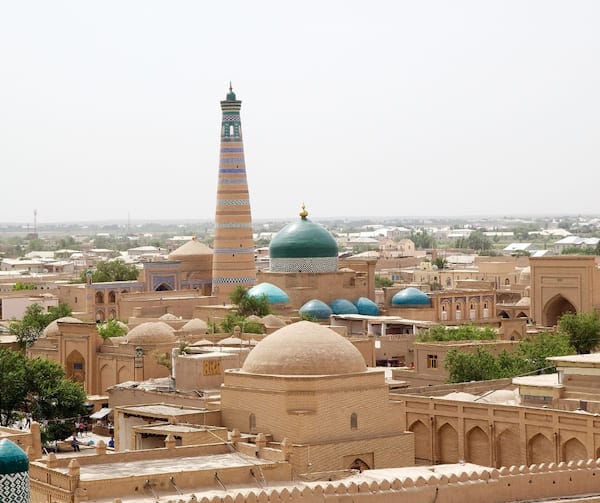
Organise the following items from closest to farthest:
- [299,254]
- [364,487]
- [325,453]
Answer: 1. [364,487]
2. [325,453]
3. [299,254]

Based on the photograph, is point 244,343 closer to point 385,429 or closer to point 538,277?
point 385,429

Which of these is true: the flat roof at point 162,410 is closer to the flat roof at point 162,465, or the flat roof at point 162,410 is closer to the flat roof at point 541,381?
the flat roof at point 162,465

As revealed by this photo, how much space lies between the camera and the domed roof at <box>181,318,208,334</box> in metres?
46.1

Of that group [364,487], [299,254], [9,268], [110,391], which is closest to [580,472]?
[364,487]

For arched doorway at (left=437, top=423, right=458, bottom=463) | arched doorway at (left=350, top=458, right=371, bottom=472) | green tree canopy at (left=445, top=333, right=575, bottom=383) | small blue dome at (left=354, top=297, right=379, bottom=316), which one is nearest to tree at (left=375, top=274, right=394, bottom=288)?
small blue dome at (left=354, top=297, right=379, bottom=316)

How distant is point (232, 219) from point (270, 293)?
27.7 feet

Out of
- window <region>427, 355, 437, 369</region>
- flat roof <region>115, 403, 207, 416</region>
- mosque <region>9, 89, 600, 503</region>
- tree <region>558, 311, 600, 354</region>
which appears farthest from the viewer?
tree <region>558, 311, 600, 354</region>

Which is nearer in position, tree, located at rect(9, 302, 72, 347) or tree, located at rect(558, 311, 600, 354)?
tree, located at rect(558, 311, 600, 354)

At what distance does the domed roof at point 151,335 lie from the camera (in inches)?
1634

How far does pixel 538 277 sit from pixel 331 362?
29.6 m

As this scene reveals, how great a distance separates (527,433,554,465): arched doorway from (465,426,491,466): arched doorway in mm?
1236

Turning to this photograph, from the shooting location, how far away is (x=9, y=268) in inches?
4756

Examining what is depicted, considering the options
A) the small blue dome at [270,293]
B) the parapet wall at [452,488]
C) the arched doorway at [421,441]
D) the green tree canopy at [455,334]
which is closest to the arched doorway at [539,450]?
the arched doorway at [421,441]

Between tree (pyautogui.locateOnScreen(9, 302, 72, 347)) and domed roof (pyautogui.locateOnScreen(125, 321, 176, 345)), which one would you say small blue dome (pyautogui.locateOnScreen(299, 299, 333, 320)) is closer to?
tree (pyautogui.locateOnScreen(9, 302, 72, 347))
